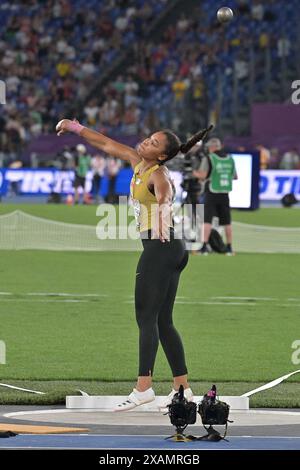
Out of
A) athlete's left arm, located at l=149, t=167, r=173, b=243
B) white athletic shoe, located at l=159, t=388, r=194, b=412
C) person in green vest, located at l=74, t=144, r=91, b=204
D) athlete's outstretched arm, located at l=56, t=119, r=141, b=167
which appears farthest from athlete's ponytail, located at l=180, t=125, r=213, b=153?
person in green vest, located at l=74, t=144, r=91, b=204

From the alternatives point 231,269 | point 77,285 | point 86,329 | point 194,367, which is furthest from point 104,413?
point 231,269

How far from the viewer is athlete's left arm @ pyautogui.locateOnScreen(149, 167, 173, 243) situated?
10305 mm

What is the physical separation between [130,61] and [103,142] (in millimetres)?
42886

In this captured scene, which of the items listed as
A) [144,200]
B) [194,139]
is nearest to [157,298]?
[144,200]

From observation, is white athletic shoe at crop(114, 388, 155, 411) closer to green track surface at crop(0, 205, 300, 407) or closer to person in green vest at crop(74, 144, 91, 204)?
green track surface at crop(0, 205, 300, 407)

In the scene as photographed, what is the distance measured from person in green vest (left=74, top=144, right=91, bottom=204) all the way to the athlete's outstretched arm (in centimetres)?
3252

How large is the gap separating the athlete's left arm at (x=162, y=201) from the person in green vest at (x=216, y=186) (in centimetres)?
1543

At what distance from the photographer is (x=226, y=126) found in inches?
1873

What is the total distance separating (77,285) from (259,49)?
1133 inches

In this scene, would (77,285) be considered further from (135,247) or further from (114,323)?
(135,247)

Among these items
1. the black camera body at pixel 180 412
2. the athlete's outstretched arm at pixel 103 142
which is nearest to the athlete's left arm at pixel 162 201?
the athlete's outstretched arm at pixel 103 142

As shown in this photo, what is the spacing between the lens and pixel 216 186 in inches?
1041

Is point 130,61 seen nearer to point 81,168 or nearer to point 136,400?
point 81,168

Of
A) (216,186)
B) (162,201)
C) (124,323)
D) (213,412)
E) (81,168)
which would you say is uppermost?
(81,168)
